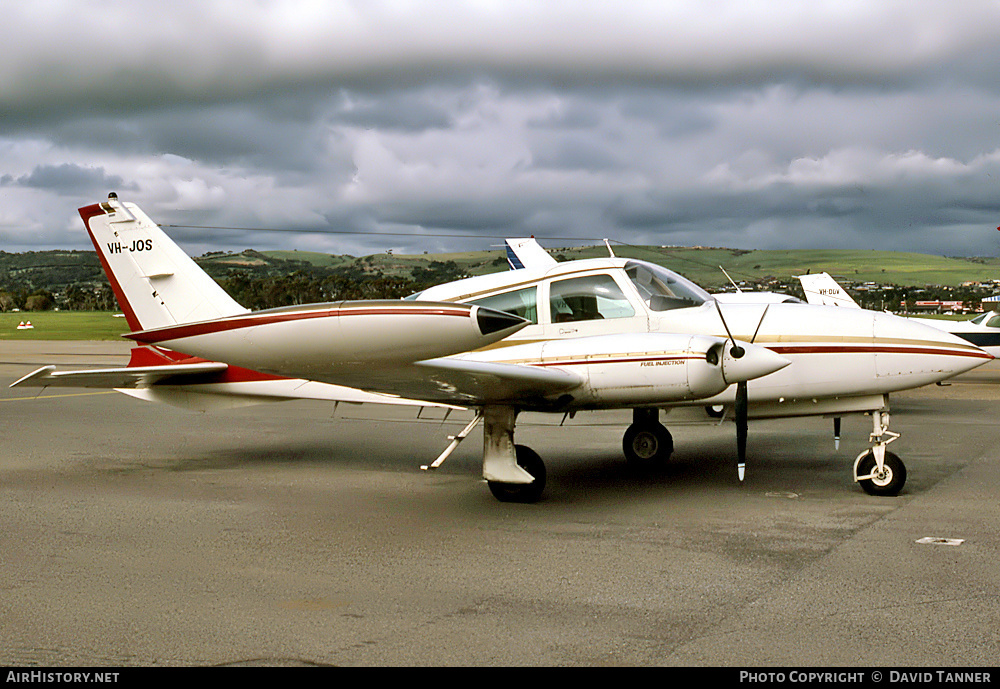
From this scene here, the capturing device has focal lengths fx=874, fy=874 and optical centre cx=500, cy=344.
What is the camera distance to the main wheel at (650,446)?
10.1 m

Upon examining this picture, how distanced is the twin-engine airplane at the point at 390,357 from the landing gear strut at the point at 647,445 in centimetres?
3

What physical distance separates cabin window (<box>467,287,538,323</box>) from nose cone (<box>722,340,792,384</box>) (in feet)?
6.92

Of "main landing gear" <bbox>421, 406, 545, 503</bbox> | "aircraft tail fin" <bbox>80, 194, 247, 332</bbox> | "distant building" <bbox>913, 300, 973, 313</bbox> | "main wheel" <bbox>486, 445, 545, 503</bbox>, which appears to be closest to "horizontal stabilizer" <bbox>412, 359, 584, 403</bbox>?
"main landing gear" <bbox>421, 406, 545, 503</bbox>

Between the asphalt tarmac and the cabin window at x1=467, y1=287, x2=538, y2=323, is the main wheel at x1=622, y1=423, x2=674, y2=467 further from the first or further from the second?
the cabin window at x1=467, y1=287, x2=538, y2=323

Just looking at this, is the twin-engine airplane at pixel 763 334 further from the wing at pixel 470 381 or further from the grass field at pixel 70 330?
the grass field at pixel 70 330

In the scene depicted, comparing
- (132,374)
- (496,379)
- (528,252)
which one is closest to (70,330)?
(528,252)

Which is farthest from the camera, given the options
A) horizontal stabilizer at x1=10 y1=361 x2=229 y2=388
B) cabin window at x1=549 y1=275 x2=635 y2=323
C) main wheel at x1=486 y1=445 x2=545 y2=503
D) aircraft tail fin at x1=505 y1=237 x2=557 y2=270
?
aircraft tail fin at x1=505 y1=237 x2=557 y2=270

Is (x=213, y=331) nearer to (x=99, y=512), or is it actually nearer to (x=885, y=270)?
(x=99, y=512)

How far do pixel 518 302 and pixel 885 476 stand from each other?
3893 mm

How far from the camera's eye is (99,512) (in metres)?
7.87

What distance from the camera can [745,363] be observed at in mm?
7598

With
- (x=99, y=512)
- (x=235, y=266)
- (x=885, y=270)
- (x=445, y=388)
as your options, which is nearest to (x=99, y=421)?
(x=99, y=512)

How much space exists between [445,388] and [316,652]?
11.5ft

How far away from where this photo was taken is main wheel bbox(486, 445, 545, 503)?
→ 26.6 ft
